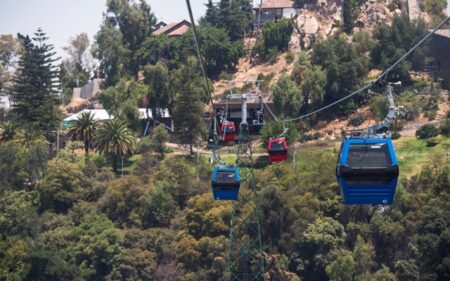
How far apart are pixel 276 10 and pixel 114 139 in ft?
117

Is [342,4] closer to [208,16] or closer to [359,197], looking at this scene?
[208,16]

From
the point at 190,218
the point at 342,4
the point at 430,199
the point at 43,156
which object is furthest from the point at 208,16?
the point at 430,199

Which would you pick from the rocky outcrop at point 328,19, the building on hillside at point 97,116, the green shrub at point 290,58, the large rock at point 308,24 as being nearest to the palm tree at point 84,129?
the building on hillside at point 97,116

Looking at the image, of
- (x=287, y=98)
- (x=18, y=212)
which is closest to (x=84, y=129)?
(x=18, y=212)

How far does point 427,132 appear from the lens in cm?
7194

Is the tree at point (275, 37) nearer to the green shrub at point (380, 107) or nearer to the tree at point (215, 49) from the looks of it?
the tree at point (215, 49)

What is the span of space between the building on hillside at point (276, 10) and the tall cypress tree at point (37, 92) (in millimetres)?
25614

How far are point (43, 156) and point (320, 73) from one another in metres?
25.8

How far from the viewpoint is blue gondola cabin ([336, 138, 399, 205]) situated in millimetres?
22250

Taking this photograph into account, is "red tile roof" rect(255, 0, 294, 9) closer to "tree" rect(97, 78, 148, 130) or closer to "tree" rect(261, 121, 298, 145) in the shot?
"tree" rect(97, 78, 148, 130)

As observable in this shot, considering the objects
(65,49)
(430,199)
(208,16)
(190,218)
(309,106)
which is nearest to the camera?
(430,199)

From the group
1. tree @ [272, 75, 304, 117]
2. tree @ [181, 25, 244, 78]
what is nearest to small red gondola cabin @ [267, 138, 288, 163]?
tree @ [272, 75, 304, 117]

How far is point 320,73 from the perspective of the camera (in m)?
79.4

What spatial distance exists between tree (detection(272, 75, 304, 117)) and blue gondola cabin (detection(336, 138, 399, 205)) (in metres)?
56.4
